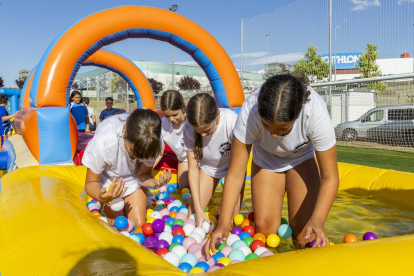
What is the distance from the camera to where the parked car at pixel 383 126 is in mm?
8188

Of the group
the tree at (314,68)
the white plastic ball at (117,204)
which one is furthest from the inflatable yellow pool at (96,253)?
the tree at (314,68)

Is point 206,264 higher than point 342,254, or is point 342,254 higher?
point 342,254

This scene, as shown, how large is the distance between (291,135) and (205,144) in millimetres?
968

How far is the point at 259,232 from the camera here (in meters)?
2.77

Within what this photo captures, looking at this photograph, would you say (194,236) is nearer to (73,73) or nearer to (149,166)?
(149,166)

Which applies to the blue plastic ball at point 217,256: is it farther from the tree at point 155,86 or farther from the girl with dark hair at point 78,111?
the tree at point 155,86

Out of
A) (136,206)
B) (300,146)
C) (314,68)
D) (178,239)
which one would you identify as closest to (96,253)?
(178,239)

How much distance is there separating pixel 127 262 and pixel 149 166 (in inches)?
61.0

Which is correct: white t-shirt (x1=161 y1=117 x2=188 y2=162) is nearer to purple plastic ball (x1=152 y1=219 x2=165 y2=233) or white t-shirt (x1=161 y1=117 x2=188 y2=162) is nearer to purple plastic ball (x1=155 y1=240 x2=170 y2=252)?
purple plastic ball (x1=152 y1=219 x2=165 y2=233)

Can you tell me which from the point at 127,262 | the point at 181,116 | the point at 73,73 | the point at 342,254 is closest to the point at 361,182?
the point at 181,116

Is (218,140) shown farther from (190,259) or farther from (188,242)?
(190,259)

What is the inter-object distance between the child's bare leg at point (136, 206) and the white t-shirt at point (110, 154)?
0.17 m

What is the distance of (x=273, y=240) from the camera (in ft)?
8.38

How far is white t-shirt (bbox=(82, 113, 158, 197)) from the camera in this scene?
260cm
